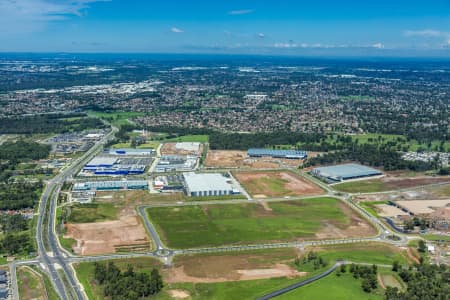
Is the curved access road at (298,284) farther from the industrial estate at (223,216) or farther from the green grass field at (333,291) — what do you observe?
the green grass field at (333,291)

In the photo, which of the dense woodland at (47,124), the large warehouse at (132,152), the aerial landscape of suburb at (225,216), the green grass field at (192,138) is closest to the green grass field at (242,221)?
the aerial landscape of suburb at (225,216)

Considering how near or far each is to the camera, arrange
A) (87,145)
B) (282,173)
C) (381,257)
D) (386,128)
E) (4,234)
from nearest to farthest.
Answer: (381,257), (4,234), (282,173), (87,145), (386,128)

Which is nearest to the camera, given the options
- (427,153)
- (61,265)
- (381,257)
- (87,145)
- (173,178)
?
(61,265)

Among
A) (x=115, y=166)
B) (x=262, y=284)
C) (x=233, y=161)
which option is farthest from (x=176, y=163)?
(x=262, y=284)

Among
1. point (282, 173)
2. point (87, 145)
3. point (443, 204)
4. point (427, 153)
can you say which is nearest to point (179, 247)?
point (282, 173)

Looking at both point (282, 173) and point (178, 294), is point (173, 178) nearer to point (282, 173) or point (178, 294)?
point (282, 173)
